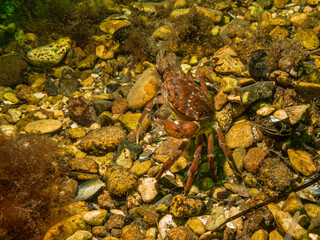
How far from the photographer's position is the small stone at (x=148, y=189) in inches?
129

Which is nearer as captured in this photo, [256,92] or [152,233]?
[152,233]

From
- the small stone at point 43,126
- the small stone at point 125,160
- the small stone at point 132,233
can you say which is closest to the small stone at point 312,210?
the small stone at point 132,233

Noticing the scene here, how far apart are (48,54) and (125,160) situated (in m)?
4.41

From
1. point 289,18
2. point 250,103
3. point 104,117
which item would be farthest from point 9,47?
point 289,18

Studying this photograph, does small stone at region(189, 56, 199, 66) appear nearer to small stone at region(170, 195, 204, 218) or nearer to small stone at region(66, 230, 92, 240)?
small stone at region(170, 195, 204, 218)

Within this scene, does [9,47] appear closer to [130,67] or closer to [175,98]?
[130,67]

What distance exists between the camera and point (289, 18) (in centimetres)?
514

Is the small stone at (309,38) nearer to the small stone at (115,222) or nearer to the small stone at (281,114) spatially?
the small stone at (281,114)

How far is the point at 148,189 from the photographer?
3.32 m

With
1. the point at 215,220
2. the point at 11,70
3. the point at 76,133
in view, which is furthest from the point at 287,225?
the point at 11,70

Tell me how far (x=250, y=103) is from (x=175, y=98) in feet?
4.51

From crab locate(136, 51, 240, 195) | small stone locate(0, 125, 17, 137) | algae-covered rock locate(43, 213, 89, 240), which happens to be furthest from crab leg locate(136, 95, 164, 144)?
small stone locate(0, 125, 17, 137)

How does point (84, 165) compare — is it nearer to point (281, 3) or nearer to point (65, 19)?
→ point (65, 19)

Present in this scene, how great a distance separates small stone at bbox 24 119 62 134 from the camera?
14.6ft
